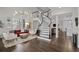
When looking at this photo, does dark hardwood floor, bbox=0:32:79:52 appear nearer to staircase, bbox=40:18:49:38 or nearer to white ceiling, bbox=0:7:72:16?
staircase, bbox=40:18:49:38

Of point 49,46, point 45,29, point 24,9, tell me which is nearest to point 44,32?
point 45,29

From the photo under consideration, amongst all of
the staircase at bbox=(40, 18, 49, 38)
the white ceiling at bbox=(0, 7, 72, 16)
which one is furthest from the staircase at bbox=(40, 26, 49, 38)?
the white ceiling at bbox=(0, 7, 72, 16)

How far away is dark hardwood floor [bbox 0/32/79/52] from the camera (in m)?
2.50

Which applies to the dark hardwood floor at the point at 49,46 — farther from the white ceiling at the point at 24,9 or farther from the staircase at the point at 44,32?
the white ceiling at the point at 24,9

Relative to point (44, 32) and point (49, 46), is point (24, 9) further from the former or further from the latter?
point (49, 46)

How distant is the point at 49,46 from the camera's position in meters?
2.52

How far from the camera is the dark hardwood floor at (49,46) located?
250 cm

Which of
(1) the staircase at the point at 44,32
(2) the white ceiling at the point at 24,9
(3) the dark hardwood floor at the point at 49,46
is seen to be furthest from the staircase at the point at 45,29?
(2) the white ceiling at the point at 24,9

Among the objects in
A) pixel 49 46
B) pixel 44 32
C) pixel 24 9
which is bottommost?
pixel 49 46

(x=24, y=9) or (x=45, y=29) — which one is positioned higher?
(x=24, y=9)

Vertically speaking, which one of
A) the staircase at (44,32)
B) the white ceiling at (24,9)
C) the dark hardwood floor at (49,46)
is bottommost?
the dark hardwood floor at (49,46)

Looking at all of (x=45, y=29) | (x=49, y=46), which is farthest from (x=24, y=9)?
(x=49, y=46)

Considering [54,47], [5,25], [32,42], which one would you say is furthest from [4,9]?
[54,47]
